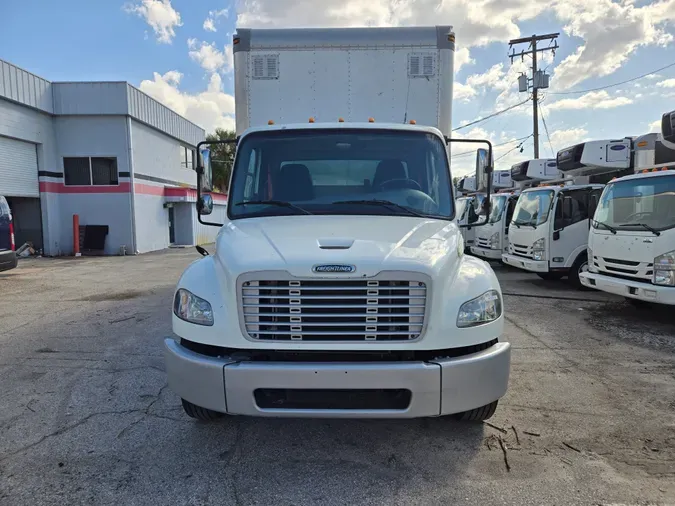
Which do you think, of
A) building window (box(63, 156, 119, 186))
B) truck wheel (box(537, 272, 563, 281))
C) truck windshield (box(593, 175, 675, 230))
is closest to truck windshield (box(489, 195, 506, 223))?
truck wheel (box(537, 272, 563, 281))

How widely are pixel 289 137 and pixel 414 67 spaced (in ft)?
7.08

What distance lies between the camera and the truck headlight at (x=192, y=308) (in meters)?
3.01

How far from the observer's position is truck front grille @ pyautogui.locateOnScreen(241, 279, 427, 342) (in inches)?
114

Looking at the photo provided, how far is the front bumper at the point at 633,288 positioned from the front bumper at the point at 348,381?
4.55 m

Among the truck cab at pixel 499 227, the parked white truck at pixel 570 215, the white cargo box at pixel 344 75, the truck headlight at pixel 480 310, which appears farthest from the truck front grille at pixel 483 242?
the truck headlight at pixel 480 310

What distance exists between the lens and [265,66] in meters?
5.60

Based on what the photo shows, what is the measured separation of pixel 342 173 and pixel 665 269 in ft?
16.0

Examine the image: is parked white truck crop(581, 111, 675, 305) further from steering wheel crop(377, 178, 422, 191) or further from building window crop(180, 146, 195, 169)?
building window crop(180, 146, 195, 169)

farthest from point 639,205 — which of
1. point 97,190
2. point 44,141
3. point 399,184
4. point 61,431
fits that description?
point 44,141

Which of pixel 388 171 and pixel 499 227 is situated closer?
pixel 388 171

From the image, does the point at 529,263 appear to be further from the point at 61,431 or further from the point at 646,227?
the point at 61,431

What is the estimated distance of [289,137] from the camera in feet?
13.9

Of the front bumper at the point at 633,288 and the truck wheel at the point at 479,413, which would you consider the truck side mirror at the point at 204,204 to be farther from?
the front bumper at the point at 633,288

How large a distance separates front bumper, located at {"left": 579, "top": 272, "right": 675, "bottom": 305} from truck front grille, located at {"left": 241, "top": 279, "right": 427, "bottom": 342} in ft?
16.2
